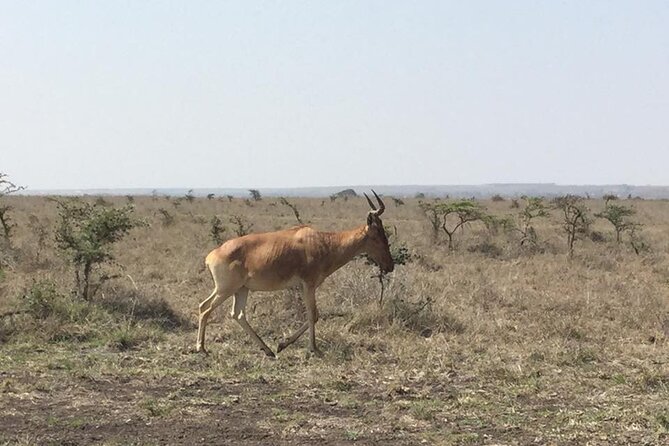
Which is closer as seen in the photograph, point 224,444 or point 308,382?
point 224,444

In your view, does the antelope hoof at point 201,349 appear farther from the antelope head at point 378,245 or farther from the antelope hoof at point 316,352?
the antelope head at point 378,245

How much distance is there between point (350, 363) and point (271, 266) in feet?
6.07

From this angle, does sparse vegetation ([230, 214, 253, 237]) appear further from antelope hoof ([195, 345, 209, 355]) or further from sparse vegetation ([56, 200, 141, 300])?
antelope hoof ([195, 345, 209, 355])

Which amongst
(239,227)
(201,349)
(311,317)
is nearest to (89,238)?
(201,349)

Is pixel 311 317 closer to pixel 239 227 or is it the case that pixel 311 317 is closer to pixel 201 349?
pixel 201 349

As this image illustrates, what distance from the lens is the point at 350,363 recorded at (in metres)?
10.1

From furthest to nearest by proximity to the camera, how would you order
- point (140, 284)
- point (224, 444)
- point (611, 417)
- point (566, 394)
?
1. point (140, 284)
2. point (566, 394)
3. point (611, 417)
4. point (224, 444)

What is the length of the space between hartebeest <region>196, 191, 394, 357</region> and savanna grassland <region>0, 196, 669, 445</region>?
0.48m

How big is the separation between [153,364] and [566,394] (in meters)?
5.07

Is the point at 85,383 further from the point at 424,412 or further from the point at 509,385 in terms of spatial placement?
the point at 509,385

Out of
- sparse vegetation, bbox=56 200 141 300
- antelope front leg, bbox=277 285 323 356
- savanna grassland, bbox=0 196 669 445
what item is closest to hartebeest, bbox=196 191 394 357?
antelope front leg, bbox=277 285 323 356

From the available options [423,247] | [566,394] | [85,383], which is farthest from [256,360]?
[423,247]

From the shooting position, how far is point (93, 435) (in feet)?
23.6

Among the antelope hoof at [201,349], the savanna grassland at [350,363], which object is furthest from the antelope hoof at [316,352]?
the antelope hoof at [201,349]
